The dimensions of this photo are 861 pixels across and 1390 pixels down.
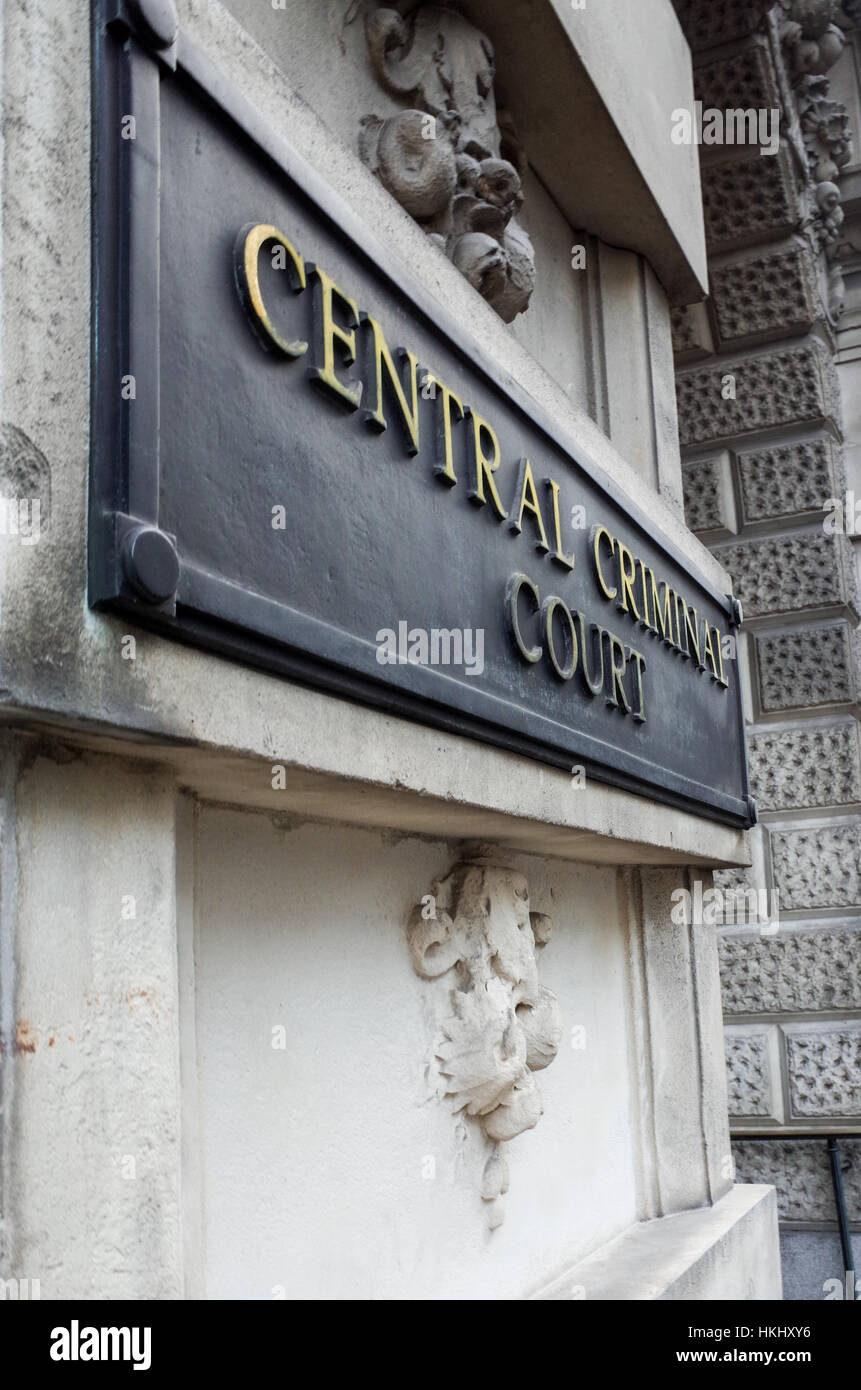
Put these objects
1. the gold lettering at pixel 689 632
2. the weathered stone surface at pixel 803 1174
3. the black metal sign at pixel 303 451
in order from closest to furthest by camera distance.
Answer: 1. the black metal sign at pixel 303 451
2. the gold lettering at pixel 689 632
3. the weathered stone surface at pixel 803 1174

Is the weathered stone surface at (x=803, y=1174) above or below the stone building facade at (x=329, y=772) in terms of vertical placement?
below

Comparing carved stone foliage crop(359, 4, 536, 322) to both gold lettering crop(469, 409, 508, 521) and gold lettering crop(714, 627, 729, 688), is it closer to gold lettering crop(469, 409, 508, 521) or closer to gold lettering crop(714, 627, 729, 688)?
gold lettering crop(469, 409, 508, 521)

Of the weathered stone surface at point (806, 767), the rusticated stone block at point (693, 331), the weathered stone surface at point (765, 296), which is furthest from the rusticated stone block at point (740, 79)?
the weathered stone surface at point (806, 767)

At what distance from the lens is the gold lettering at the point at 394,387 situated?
1648mm

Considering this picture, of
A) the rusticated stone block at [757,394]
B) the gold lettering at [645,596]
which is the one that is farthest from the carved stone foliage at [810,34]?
the gold lettering at [645,596]

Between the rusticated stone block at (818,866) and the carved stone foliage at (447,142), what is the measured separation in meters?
3.61

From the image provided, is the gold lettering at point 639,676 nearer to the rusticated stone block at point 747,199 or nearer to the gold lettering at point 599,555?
the gold lettering at point 599,555

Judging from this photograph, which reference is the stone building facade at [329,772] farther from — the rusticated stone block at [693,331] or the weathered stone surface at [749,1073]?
the rusticated stone block at [693,331]

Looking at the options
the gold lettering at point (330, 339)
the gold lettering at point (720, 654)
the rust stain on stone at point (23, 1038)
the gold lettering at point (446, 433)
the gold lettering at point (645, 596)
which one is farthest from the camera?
the gold lettering at point (720, 654)

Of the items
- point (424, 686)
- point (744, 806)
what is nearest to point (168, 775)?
point (424, 686)

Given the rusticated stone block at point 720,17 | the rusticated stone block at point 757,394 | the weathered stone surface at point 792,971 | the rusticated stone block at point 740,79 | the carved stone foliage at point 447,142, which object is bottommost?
the weathered stone surface at point 792,971

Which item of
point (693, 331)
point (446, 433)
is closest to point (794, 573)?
point (693, 331)

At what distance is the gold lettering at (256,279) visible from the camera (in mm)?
1380

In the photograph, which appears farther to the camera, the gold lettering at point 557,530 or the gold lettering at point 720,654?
the gold lettering at point 720,654
